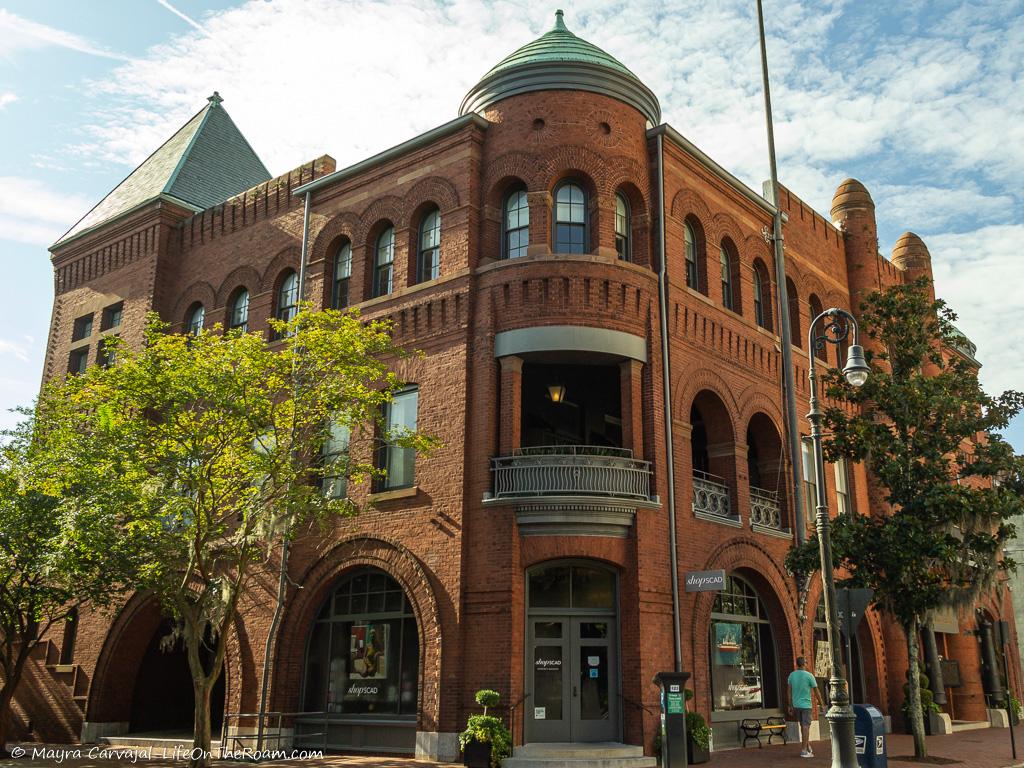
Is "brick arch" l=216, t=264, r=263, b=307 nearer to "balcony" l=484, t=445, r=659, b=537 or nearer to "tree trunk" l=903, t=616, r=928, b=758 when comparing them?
"balcony" l=484, t=445, r=659, b=537

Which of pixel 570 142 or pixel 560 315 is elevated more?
pixel 570 142

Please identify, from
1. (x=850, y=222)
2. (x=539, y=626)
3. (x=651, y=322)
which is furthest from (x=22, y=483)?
(x=850, y=222)

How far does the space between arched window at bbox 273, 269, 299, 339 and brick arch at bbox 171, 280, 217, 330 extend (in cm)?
258

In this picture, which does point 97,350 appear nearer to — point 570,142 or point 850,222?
point 570,142

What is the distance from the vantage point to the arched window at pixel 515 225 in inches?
843

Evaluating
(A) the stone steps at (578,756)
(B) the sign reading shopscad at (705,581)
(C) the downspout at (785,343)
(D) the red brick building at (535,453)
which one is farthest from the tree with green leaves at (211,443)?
(C) the downspout at (785,343)

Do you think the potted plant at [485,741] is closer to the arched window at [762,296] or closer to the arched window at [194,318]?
the arched window at [762,296]

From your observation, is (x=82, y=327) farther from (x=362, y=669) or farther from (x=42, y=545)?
(x=362, y=669)

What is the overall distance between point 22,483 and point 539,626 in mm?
10468

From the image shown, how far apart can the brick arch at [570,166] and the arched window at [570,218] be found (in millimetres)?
405

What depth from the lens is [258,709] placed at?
69.1 ft

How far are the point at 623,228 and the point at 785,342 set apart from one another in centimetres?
633

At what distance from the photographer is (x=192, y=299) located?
27.9m

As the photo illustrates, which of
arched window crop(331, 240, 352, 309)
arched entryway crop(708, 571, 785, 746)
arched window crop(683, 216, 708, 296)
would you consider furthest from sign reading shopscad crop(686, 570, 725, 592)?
arched window crop(331, 240, 352, 309)
